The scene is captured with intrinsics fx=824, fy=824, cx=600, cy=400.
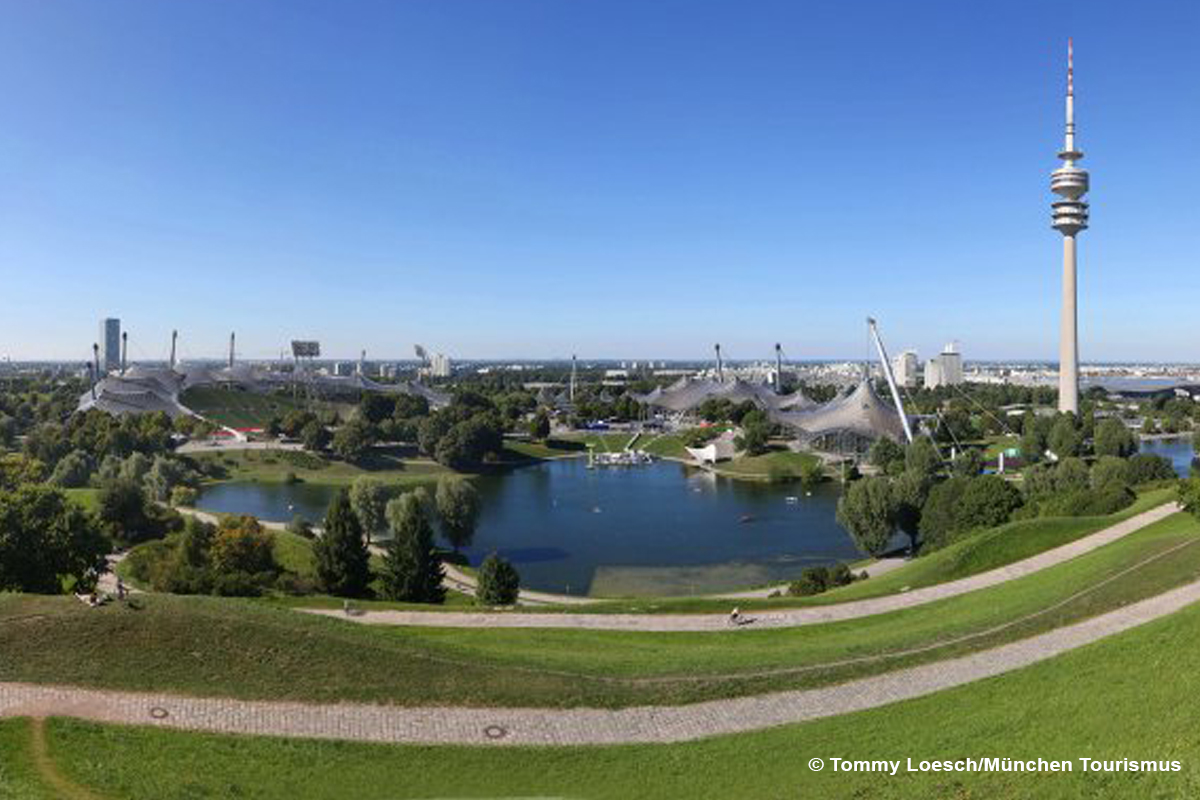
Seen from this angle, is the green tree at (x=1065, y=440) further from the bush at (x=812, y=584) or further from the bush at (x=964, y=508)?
the bush at (x=812, y=584)

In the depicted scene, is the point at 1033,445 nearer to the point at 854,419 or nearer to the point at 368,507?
the point at 854,419

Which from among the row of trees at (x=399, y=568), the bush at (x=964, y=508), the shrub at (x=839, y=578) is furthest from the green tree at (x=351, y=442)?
the shrub at (x=839, y=578)

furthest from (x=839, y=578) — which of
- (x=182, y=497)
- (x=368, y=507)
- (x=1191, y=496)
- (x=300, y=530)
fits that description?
(x=182, y=497)

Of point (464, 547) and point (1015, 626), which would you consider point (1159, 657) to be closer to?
point (1015, 626)

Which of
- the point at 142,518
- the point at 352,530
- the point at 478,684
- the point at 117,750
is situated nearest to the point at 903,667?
the point at 478,684

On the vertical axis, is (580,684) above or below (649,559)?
above

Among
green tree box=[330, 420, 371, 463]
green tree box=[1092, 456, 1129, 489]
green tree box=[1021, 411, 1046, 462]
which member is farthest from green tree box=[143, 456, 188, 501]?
green tree box=[1021, 411, 1046, 462]

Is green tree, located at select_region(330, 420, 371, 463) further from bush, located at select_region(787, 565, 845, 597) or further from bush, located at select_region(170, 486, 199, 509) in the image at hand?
bush, located at select_region(787, 565, 845, 597)
